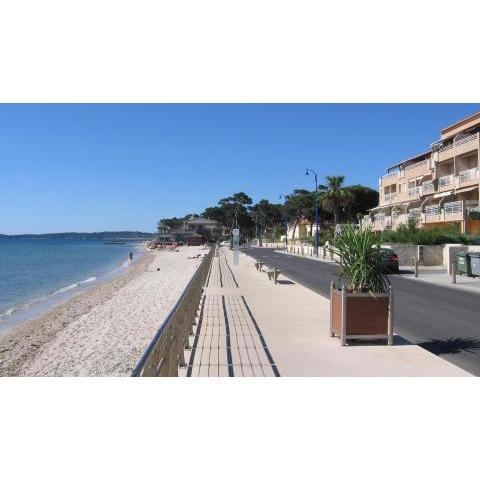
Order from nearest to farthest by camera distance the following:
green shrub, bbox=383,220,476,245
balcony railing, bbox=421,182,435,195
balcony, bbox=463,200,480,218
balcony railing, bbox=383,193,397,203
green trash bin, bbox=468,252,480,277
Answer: green trash bin, bbox=468,252,480,277, green shrub, bbox=383,220,476,245, balcony, bbox=463,200,480,218, balcony railing, bbox=421,182,435,195, balcony railing, bbox=383,193,397,203

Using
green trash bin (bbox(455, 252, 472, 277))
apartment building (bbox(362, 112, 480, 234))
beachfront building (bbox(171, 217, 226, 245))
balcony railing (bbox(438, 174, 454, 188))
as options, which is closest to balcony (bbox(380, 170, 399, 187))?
apartment building (bbox(362, 112, 480, 234))

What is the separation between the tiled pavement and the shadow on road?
2.49 meters

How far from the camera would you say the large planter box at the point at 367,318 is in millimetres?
7984

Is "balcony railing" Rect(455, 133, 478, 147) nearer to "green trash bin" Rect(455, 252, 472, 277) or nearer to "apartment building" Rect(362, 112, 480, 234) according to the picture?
"apartment building" Rect(362, 112, 480, 234)

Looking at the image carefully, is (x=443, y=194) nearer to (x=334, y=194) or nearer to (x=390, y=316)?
(x=334, y=194)

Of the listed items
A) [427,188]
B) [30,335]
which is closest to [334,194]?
[427,188]

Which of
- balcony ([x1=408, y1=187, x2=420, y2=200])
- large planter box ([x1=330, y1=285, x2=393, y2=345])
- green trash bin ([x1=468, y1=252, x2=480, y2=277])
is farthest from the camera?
balcony ([x1=408, y1=187, x2=420, y2=200])

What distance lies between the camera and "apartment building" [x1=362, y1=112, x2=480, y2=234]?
1401 inches

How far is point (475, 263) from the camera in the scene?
2291 centimetres

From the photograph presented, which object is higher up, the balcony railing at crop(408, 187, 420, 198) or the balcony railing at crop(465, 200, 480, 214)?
the balcony railing at crop(408, 187, 420, 198)

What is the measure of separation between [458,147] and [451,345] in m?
32.7

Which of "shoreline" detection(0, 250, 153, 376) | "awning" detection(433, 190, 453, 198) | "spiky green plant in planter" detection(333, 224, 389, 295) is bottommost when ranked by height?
"shoreline" detection(0, 250, 153, 376)
